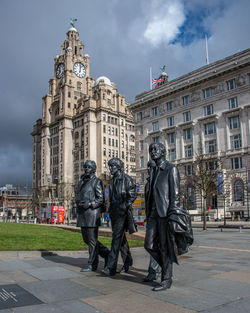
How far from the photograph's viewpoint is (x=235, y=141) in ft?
160

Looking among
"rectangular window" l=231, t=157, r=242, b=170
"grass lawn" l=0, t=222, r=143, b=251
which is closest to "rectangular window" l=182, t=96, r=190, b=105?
"rectangular window" l=231, t=157, r=242, b=170

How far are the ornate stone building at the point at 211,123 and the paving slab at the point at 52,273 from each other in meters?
36.5

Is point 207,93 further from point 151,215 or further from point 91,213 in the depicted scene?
point 151,215

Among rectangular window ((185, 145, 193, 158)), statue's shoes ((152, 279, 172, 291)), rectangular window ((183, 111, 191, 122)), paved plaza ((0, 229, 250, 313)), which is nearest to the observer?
paved plaza ((0, 229, 250, 313))

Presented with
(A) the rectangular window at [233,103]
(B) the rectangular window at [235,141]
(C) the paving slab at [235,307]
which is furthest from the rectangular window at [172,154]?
(C) the paving slab at [235,307]

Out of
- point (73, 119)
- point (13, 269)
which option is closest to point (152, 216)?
point (13, 269)

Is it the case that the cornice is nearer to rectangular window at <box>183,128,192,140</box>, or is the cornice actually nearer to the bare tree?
rectangular window at <box>183,128,192,140</box>

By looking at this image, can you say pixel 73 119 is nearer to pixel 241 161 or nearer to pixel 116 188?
pixel 241 161

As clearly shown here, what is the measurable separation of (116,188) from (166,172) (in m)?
1.80

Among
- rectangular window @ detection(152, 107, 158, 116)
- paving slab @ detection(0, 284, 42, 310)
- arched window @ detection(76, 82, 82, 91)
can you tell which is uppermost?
arched window @ detection(76, 82, 82, 91)

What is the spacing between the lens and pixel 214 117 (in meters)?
50.9

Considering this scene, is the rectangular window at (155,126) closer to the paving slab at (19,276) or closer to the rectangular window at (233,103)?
the rectangular window at (233,103)

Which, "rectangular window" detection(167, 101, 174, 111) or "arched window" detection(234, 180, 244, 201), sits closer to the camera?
"arched window" detection(234, 180, 244, 201)

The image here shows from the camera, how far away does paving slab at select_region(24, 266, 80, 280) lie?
6.35 metres
